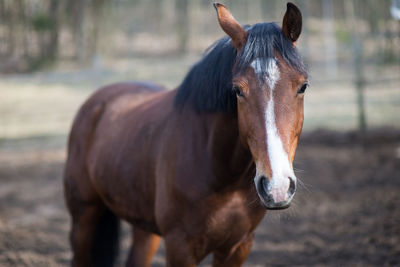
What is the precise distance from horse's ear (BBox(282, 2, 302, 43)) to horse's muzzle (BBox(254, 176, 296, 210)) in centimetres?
75

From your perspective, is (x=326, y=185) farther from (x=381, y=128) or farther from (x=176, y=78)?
(x=176, y=78)

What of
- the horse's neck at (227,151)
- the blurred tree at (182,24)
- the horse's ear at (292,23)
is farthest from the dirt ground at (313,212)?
the blurred tree at (182,24)

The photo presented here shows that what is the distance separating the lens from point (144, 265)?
3471 mm

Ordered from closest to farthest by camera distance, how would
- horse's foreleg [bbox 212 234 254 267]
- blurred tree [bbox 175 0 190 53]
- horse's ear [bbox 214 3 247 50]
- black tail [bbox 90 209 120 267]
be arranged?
horse's ear [bbox 214 3 247 50]
horse's foreleg [bbox 212 234 254 267]
black tail [bbox 90 209 120 267]
blurred tree [bbox 175 0 190 53]

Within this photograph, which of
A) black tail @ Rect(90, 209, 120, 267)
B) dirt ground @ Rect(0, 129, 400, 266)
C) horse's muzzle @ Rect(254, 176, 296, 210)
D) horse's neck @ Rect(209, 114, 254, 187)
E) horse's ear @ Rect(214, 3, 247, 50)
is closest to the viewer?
horse's muzzle @ Rect(254, 176, 296, 210)

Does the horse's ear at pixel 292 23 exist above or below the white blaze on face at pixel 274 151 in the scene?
above

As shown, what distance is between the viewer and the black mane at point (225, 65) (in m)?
2.01

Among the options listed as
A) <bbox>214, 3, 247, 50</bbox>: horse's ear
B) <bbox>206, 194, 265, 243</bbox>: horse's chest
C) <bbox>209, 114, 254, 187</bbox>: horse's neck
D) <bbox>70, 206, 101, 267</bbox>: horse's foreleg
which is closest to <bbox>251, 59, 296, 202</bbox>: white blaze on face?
<bbox>214, 3, 247, 50</bbox>: horse's ear

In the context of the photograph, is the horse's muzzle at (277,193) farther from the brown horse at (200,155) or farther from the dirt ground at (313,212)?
the dirt ground at (313,212)

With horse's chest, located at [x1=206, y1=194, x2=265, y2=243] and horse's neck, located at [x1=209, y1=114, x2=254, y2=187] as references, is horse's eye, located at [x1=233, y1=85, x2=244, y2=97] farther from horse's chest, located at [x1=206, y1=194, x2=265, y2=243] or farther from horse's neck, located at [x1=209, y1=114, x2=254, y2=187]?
horse's chest, located at [x1=206, y1=194, x2=265, y2=243]

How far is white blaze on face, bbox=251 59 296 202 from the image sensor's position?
1780mm

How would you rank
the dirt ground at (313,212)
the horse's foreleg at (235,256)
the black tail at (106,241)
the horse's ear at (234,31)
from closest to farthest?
the horse's ear at (234,31) < the horse's foreleg at (235,256) < the black tail at (106,241) < the dirt ground at (313,212)

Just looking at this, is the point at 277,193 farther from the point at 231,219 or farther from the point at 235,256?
the point at 235,256

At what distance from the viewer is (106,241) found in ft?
12.0
